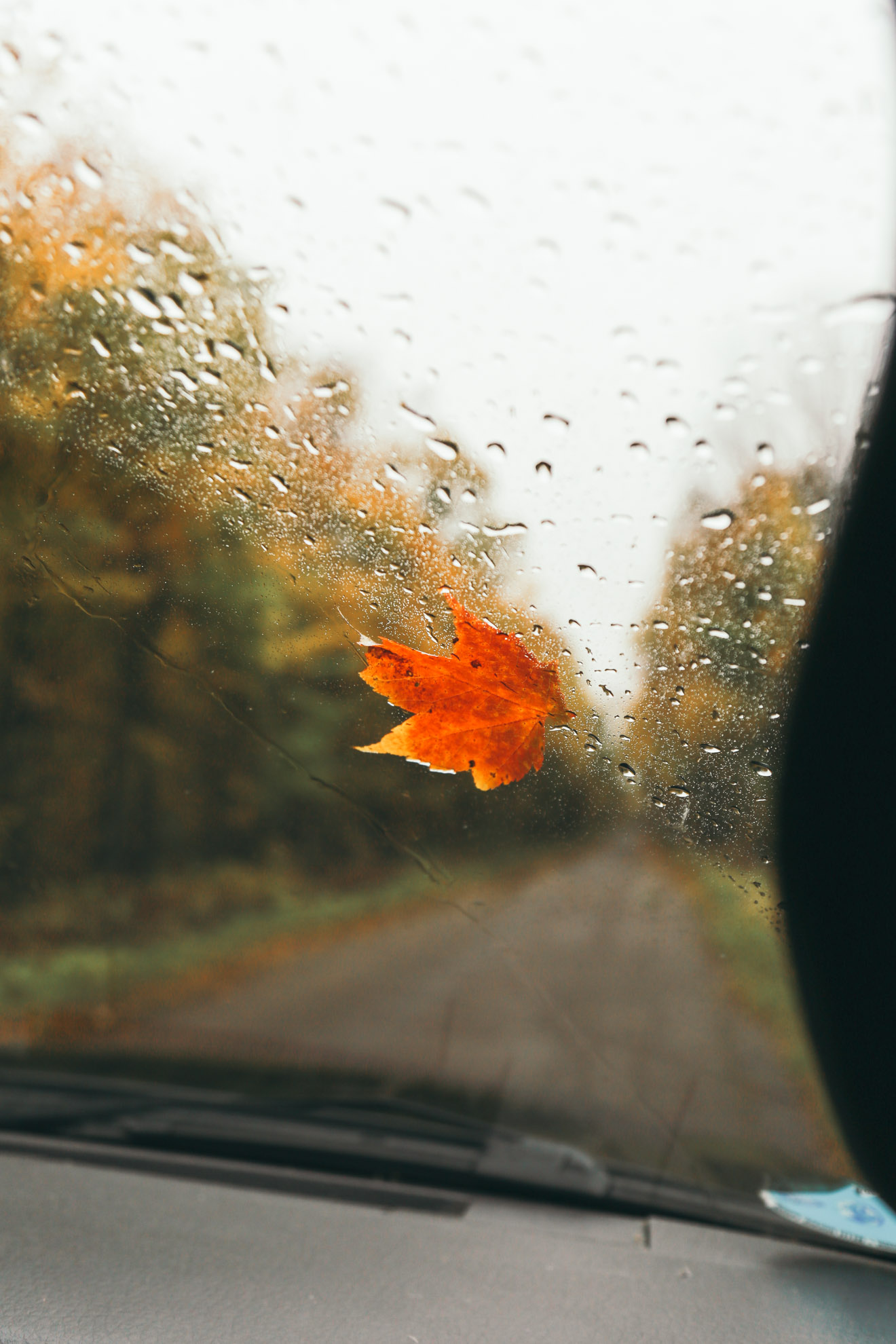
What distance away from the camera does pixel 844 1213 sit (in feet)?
6.05

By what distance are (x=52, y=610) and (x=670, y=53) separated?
1.68m

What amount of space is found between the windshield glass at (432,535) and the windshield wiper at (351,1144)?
58 mm

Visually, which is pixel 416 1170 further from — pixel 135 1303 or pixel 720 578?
pixel 720 578

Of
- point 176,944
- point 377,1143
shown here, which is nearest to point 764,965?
point 377,1143

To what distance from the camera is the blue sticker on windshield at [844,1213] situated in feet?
5.92

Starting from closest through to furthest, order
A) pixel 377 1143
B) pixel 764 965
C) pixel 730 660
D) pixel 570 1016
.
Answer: pixel 730 660 < pixel 764 965 < pixel 570 1016 < pixel 377 1143

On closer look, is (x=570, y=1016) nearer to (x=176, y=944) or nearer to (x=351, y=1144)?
(x=351, y=1144)

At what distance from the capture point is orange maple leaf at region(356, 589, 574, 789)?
1.70 m

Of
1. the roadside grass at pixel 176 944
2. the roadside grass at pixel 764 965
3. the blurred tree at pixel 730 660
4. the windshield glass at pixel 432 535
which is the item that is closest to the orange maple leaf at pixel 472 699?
Answer: the windshield glass at pixel 432 535

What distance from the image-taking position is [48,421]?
180 centimetres

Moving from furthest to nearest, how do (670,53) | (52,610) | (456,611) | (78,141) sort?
1. (52,610)
2. (456,611)
3. (78,141)
4. (670,53)

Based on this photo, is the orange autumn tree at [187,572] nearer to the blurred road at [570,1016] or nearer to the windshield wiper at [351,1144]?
the blurred road at [570,1016]

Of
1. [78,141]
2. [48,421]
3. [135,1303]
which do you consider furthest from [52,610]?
[135,1303]

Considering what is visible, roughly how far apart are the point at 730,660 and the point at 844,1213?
128cm
